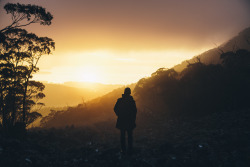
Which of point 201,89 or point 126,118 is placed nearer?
point 126,118

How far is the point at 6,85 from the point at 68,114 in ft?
73.7

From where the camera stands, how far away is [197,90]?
84.8 feet

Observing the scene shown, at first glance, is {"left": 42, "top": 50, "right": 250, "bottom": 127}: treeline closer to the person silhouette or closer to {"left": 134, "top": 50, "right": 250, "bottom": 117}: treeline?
{"left": 134, "top": 50, "right": 250, "bottom": 117}: treeline

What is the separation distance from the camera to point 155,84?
97.8 feet

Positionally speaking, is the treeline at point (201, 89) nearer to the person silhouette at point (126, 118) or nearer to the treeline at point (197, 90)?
the treeline at point (197, 90)

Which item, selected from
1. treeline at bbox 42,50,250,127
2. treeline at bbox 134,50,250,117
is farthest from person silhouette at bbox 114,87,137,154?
treeline at bbox 134,50,250,117

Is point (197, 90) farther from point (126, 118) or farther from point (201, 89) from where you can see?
point (126, 118)

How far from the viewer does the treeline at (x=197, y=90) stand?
22.8 metres

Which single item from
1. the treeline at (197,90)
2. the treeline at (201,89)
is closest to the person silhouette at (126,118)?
the treeline at (197,90)

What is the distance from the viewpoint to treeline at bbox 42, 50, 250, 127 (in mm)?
22812

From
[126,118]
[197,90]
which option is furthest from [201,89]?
[126,118]

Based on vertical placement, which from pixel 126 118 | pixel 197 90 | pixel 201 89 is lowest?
pixel 126 118

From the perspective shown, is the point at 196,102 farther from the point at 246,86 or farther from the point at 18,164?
the point at 18,164

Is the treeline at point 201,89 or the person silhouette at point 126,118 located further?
the treeline at point 201,89
